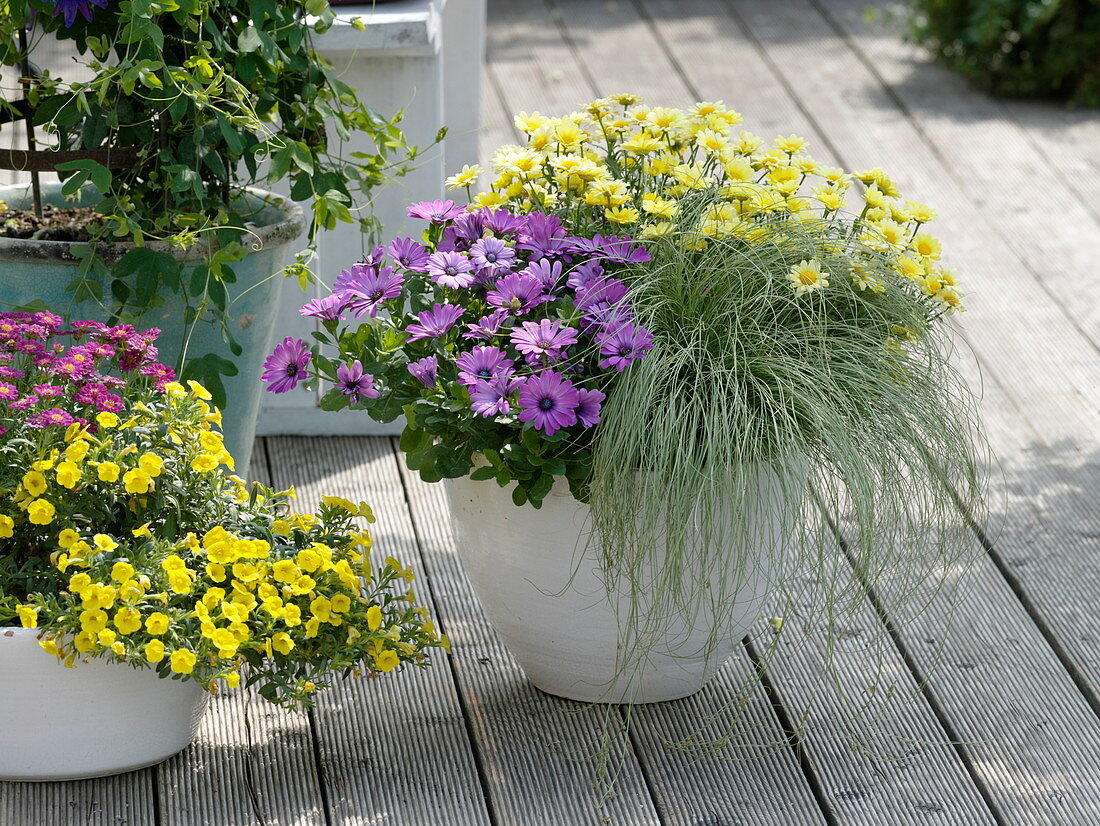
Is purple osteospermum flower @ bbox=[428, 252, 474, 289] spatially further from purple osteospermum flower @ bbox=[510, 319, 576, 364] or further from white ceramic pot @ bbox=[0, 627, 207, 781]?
white ceramic pot @ bbox=[0, 627, 207, 781]

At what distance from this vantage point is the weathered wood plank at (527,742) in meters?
1.64

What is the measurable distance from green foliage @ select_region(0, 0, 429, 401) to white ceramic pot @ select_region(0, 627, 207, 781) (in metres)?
0.50

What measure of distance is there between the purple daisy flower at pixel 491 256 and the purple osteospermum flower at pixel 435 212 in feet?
0.32

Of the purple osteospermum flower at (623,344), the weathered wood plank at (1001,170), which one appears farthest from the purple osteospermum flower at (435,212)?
the weathered wood plank at (1001,170)

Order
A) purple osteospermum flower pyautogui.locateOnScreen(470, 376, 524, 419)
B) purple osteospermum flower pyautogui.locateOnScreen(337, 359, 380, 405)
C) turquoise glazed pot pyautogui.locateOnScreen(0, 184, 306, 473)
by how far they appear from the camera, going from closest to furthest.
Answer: purple osteospermum flower pyautogui.locateOnScreen(470, 376, 524, 419) → purple osteospermum flower pyautogui.locateOnScreen(337, 359, 380, 405) → turquoise glazed pot pyautogui.locateOnScreen(0, 184, 306, 473)

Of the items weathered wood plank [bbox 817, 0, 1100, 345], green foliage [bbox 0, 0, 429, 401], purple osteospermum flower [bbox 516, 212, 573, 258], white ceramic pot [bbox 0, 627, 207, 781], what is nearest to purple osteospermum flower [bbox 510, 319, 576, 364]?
purple osteospermum flower [bbox 516, 212, 573, 258]

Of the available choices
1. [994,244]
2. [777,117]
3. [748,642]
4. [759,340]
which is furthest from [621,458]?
[777,117]

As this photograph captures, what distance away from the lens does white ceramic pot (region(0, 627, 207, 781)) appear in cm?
154

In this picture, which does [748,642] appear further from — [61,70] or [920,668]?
[61,70]

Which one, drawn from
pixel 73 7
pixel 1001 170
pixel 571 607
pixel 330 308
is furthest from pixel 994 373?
pixel 73 7

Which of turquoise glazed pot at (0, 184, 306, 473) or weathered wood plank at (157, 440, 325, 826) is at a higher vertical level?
turquoise glazed pot at (0, 184, 306, 473)

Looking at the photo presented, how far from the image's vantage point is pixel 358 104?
77.8 inches

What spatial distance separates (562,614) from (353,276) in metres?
0.49

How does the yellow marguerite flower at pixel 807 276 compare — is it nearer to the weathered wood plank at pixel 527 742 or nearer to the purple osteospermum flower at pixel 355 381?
the purple osteospermum flower at pixel 355 381
